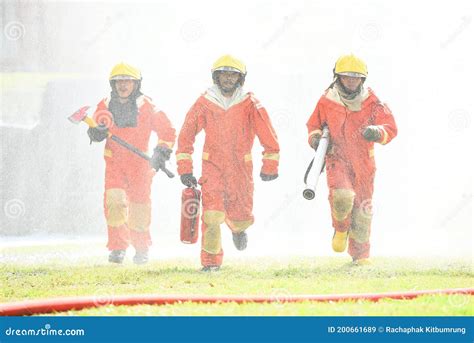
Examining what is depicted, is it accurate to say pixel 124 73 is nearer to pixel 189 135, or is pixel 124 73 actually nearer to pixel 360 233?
pixel 189 135

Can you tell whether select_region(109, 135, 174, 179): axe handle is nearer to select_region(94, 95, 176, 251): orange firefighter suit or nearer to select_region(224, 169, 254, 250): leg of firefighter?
select_region(94, 95, 176, 251): orange firefighter suit

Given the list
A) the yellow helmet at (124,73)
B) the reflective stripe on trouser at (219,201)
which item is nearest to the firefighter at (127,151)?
the yellow helmet at (124,73)

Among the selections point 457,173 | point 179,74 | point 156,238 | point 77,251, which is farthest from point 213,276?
point 457,173

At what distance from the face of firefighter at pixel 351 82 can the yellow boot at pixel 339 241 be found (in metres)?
1.26

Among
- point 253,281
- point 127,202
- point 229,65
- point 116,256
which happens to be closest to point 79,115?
point 127,202

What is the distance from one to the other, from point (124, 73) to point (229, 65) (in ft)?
3.20

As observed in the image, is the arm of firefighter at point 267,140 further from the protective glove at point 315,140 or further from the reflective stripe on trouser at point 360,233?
the reflective stripe on trouser at point 360,233

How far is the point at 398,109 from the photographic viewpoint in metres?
9.66

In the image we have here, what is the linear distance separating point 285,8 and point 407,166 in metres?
2.07

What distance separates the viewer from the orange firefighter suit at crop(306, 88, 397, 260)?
26.3 feet

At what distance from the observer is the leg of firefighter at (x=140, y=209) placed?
823cm

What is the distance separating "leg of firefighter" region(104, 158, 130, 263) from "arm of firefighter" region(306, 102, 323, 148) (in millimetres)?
1674

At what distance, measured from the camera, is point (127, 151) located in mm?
8234

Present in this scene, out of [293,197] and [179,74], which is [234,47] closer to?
[179,74]
